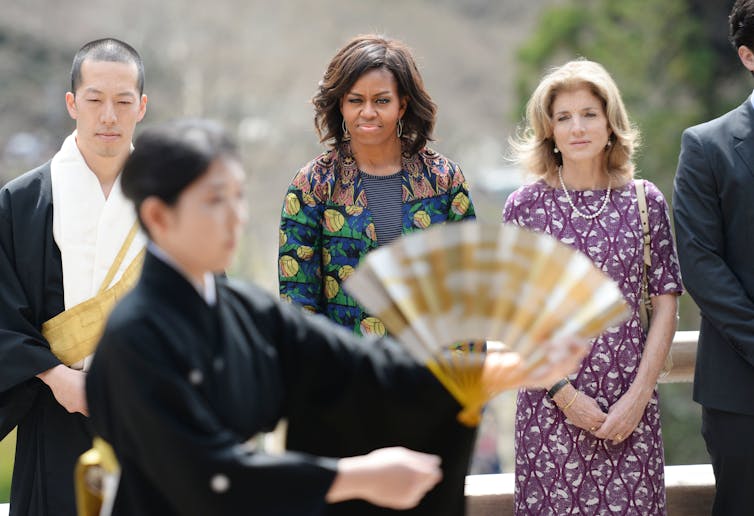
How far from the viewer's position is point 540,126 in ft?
11.4

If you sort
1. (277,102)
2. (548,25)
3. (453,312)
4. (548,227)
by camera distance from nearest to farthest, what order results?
(453,312)
(548,227)
(548,25)
(277,102)

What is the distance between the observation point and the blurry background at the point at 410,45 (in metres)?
14.8

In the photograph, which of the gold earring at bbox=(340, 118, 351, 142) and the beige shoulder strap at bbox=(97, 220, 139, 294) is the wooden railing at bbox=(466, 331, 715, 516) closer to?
the gold earring at bbox=(340, 118, 351, 142)

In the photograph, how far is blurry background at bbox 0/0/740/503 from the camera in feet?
48.5

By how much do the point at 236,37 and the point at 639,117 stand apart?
39.0ft

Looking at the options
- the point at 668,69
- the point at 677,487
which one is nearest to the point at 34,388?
the point at 677,487

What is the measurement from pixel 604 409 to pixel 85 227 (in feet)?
5.73

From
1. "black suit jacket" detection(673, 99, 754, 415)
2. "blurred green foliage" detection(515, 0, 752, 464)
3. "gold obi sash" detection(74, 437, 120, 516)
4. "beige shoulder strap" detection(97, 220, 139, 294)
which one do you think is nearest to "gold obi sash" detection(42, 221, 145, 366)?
"beige shoulder strap" detection(97, 220, 139, 294)

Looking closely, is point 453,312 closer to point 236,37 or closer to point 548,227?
point 548,227

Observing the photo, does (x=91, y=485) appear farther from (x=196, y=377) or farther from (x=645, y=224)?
(x=645, y=224)

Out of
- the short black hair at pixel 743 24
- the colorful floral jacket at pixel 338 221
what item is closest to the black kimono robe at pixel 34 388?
the colorful floral jacket at pixel 338 221

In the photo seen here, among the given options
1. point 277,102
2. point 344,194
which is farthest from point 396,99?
point 277,102

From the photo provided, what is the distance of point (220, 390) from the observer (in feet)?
6.70

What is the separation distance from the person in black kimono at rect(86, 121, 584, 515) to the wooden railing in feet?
5.16
